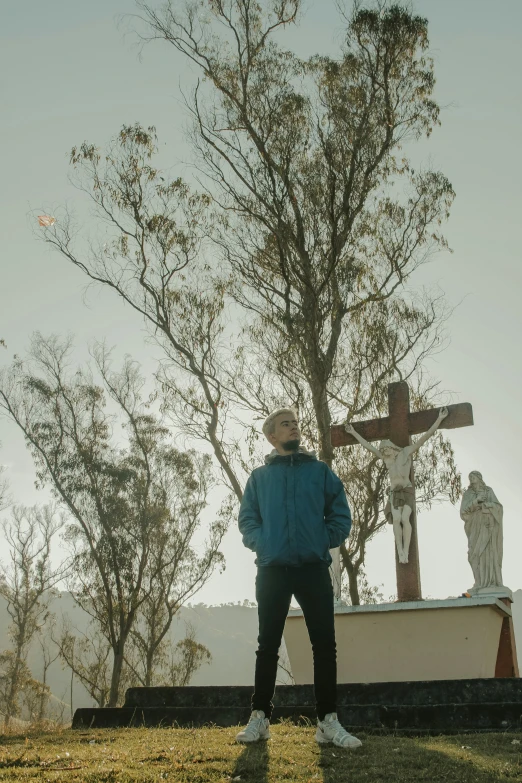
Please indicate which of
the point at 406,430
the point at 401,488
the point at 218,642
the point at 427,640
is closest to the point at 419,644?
the point at 427,640

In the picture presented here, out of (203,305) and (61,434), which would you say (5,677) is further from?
(203,305)

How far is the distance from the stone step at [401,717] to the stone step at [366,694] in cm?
16

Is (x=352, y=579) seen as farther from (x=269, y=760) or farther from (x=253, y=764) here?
(x=253, y=764)

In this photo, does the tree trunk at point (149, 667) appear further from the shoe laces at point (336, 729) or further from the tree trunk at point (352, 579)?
the shoe laces at point (336, 729)

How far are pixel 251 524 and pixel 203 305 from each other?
513 inches

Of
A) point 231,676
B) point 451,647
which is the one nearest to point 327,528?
point 451,647

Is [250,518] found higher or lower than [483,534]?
lower

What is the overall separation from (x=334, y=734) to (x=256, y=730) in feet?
1.45

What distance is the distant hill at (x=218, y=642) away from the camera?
4943 inches

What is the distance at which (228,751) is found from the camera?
12.9 ft

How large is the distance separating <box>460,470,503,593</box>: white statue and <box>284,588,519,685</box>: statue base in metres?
0.39

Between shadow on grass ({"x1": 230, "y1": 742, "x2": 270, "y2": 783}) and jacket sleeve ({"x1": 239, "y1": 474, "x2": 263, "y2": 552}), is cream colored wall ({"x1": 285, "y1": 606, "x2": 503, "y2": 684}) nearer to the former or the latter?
jacket sleeve ({"x1": 239, "y1": 474, "x2": 263, "y2": 552})

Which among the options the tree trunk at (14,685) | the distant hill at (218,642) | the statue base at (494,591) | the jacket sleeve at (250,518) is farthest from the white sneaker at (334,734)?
the distant hill at (218,642)

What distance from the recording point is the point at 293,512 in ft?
14.6
